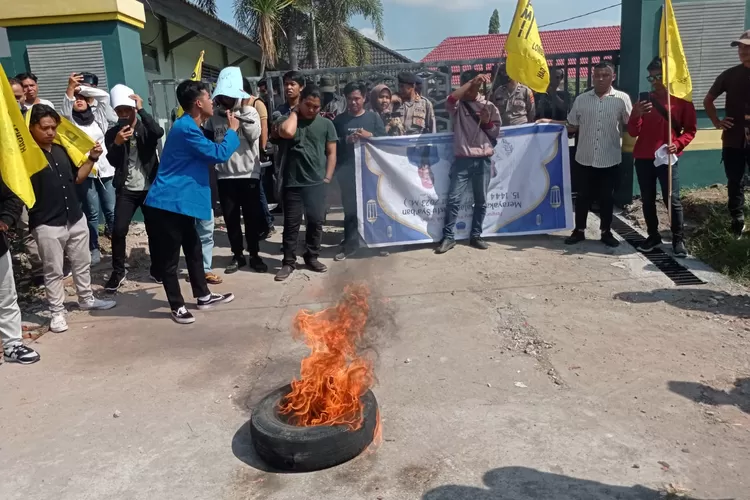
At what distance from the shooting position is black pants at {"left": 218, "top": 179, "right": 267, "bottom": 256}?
6.52m

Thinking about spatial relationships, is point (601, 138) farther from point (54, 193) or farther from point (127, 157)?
point (54, 193)

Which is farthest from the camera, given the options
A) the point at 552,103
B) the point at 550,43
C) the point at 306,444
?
the point at 550,43

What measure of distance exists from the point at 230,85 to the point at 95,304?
2475 millimetres

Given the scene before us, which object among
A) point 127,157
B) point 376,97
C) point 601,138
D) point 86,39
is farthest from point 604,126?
point 86,39

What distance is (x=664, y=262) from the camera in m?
6.23

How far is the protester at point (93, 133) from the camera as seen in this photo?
22.6ft

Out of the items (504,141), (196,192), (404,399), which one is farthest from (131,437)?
(504,141)

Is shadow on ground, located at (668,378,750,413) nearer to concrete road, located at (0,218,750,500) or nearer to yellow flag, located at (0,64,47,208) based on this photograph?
concrete road, located at (0,218,750,500)

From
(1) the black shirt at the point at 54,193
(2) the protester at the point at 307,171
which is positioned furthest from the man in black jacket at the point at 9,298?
(2) the protester at the point at 307,171

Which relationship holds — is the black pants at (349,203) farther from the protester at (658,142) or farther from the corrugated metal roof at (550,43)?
the corrugated metal roof at (550,43)

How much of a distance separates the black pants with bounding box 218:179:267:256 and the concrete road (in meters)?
0.74

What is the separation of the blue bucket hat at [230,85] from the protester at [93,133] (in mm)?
1808

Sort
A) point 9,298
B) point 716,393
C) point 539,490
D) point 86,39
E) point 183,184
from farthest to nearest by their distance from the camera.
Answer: point 86,39 < point 183,184 < point 9,298 < point 716,393 < point 539,490

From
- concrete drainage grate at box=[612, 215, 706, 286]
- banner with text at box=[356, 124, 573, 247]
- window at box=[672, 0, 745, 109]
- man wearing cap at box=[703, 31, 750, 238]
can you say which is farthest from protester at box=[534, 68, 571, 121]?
man wearing cap at box=[703, 31, 750, 238]
